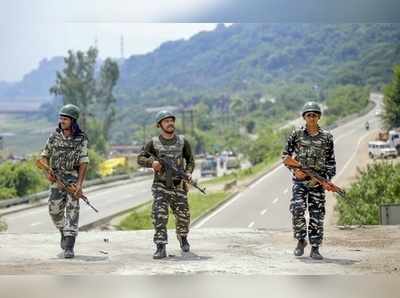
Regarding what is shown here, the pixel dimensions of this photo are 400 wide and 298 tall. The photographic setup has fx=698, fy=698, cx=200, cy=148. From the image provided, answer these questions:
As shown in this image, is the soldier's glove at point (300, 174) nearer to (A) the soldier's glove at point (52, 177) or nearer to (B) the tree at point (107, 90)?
(A) the soldier's glove at point (52, 177)

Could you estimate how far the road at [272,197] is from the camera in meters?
20.0

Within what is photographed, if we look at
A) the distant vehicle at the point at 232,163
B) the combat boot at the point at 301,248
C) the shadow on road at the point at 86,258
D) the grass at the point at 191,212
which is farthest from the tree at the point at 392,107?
the distant vehicle at the point at 232,163

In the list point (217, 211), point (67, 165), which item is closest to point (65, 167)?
point (67, 165)

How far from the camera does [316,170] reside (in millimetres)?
4578

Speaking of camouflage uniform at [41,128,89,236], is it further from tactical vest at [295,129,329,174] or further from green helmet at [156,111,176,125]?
tactical vest at [295,129,329,174]

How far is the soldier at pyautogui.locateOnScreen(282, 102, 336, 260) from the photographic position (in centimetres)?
457

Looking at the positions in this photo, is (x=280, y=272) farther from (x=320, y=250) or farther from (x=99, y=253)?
(x=99, y=253)

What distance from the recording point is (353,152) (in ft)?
70.9

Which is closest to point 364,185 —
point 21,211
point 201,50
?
point 21,211

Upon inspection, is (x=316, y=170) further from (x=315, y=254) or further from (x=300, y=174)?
(x=315, y=254)

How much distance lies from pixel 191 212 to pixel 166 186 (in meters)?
15.5

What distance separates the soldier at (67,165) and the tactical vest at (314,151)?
1.46 m

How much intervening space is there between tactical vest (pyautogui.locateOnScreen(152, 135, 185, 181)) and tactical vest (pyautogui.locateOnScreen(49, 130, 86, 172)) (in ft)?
1.74

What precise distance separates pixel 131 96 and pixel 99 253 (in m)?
75.4
